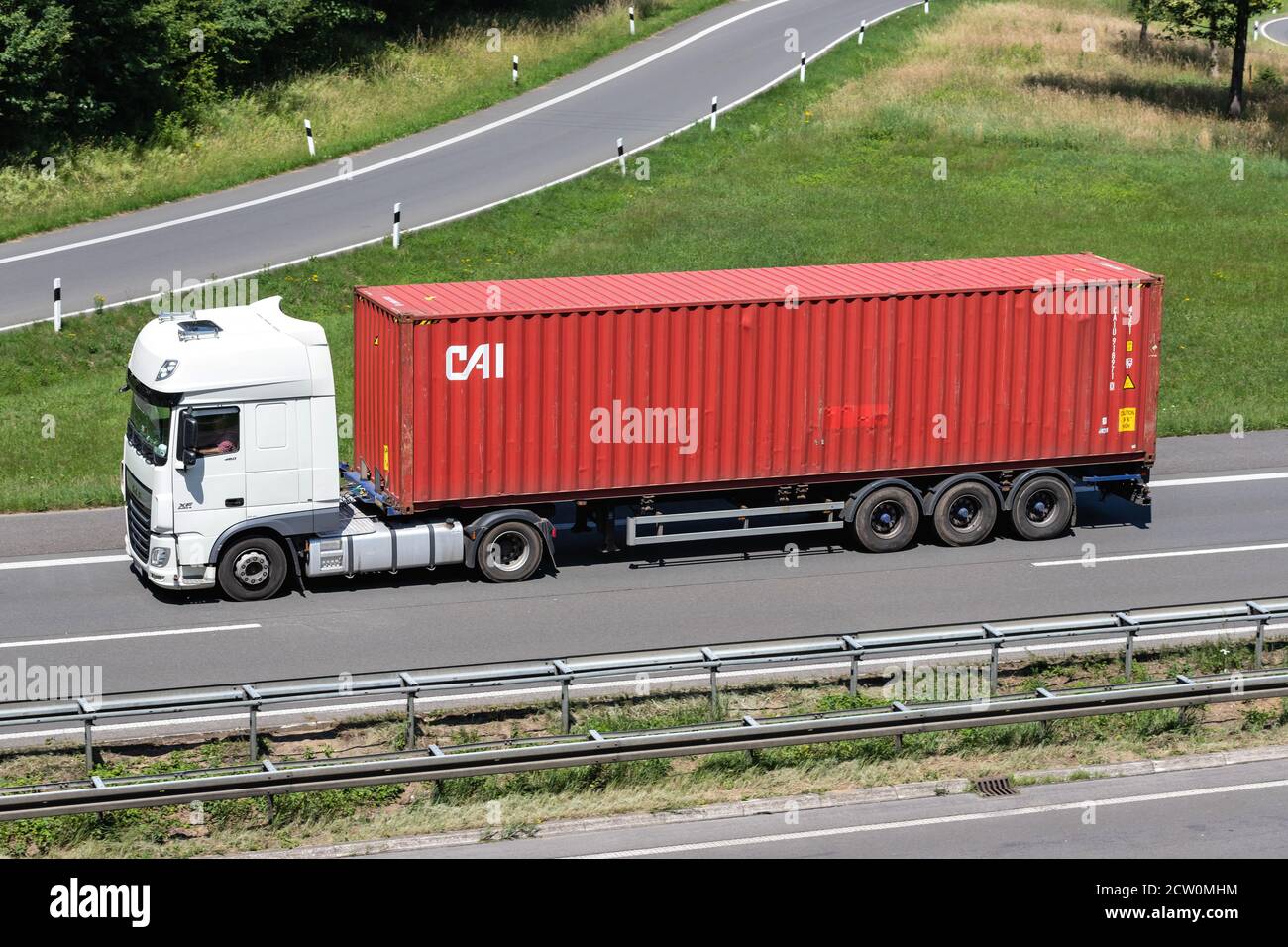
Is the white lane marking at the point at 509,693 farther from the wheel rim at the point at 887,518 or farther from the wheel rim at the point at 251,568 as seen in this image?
the wheel rim at the point at 887,518

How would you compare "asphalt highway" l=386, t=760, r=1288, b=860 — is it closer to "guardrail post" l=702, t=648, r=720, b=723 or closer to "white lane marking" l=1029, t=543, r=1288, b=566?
"guardrail post" l=702, t=648, r=720, b=723

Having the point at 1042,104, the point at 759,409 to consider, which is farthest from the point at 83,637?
the point at 1042,104

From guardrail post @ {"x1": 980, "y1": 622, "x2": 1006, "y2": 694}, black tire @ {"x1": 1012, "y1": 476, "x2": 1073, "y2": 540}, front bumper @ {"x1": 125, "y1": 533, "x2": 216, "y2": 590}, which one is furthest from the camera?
black tire @ {"x1": 1012, "y1": 476, "x2": 1073, "y2": 540}

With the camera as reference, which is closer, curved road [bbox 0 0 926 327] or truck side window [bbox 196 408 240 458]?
truck side window [bbox 196 408 240 458]

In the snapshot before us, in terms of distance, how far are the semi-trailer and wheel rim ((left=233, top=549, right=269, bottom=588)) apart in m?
0.04

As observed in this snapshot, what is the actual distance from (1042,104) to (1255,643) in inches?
1177

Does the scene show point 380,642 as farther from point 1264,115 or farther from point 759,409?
point 1264,115

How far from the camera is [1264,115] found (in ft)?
148

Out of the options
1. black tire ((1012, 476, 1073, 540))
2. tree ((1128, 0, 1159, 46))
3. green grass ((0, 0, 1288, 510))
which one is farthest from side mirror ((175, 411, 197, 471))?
tree ((1128, 0, 1159, 46))

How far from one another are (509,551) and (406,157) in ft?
68.9

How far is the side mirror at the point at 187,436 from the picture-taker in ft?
60.0

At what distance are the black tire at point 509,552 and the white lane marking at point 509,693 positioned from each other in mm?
3369

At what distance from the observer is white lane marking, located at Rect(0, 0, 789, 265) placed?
3291 centimetres
